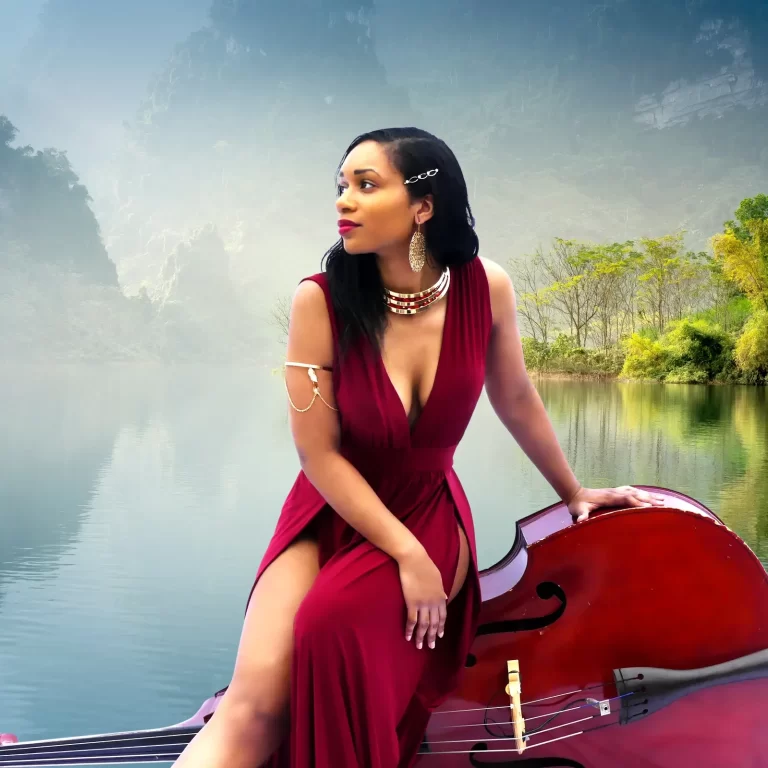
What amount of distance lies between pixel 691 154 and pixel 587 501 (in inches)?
1632

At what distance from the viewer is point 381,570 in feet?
4.04

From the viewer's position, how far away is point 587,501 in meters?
1.48

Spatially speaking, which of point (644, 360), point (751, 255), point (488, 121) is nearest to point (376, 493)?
point (644, 360)

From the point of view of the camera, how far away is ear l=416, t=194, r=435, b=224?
1.33 meters

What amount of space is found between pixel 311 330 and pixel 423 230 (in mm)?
252

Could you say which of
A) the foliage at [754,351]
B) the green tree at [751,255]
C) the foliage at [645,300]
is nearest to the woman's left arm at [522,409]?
the foliage at [754,351]

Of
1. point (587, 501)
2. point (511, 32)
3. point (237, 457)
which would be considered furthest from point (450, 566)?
point (511, 32)

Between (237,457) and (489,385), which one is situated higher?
(489,385)

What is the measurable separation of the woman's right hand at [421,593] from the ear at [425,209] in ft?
1.74

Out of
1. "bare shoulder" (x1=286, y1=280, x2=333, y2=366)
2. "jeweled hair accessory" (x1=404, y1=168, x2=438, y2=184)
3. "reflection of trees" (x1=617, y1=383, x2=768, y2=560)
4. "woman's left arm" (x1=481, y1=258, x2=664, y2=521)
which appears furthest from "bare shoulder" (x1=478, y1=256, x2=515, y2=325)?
"reflection of trees" (x1=617, y1=383, x2=768, y2=560)

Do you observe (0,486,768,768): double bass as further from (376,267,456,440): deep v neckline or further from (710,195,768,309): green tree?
(710,195,768,309): green tree

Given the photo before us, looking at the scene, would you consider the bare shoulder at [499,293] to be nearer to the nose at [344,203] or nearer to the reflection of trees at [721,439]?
the nose at [344,203]

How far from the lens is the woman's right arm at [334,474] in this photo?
124 centimetres

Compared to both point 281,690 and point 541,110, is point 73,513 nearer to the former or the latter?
point 281,690
